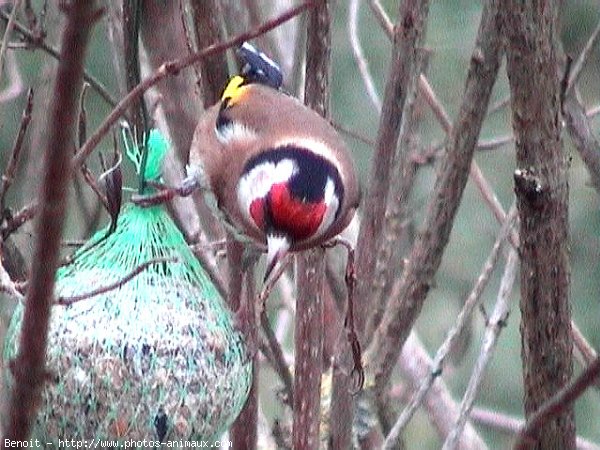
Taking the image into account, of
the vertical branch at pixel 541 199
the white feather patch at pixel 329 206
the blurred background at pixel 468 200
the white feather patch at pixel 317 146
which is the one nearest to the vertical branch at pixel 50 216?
the vertical branch at pixel 541 199

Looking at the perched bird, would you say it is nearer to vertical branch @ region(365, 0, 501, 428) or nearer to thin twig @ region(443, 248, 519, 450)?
vertical branch @ region(365, 0, 501, 428)

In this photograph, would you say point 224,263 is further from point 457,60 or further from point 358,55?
point 457,60

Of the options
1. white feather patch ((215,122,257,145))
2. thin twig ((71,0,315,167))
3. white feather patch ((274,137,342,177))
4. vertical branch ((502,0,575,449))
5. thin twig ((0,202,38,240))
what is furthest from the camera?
white feather patch ((215,122,257,145))

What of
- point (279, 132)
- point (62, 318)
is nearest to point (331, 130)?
point (279, 132)

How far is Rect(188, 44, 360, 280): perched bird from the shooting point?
1.88 meters

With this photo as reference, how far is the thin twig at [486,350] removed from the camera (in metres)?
1.76

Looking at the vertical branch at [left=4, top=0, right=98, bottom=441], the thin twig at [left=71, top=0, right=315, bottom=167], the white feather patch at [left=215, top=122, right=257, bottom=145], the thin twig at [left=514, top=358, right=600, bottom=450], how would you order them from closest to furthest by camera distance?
1. the vertical branch at [left=4, top=0, right=98, bottom=441]
2. the thin twig at [left=514, top=358, right=600, bottom=450]
3. the thin twig at [left=71, top=0, right=315, bottom=167]
4. the white feather patch at [left=215, top=122, right=257, bottom=145]

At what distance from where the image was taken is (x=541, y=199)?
1227 millimetres

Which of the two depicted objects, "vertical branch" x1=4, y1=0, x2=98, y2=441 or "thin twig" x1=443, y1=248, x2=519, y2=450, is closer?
"vertical branch" x1=4, y1=0, x2=98, y2=441

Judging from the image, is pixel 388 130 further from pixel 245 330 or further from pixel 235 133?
pixel 235 133

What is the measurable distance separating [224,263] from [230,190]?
0.42 metres

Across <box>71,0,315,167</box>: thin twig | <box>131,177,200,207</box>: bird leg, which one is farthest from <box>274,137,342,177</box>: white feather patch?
<box>71,0,315,167</box>: thin twig

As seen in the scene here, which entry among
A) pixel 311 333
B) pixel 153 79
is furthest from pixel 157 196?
pixel 153 79

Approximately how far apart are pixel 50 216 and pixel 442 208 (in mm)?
1144
